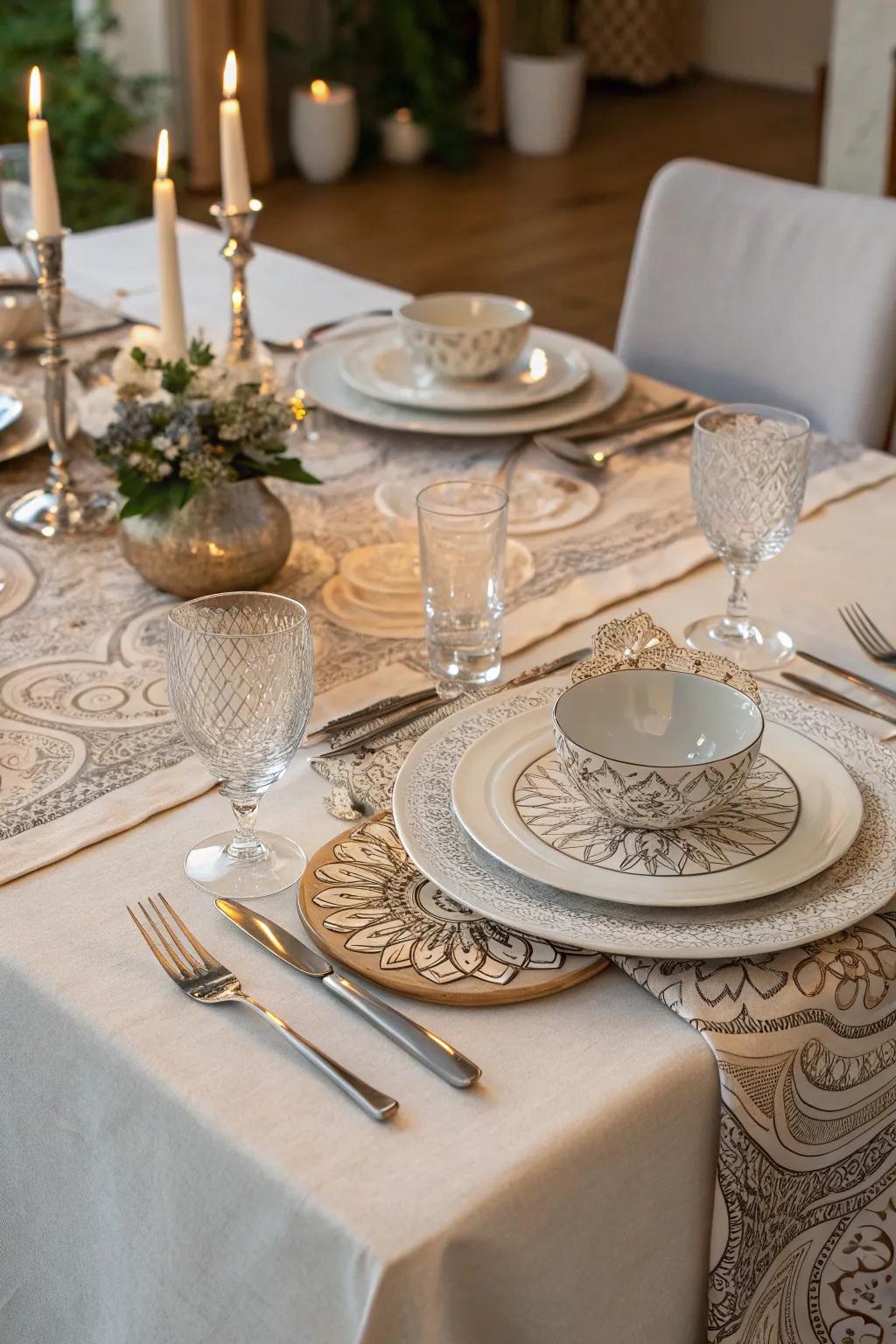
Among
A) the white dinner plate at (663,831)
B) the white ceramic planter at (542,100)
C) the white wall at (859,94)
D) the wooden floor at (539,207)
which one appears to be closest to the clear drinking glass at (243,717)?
the white dinner plate at (663,831)

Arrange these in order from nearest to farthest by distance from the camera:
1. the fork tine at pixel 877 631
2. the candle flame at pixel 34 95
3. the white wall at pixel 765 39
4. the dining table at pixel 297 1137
→ the dining table at pixel 297 1137 < the fork tine at pixel 877 631 < the candle flame at pixel 34 95 < the white wall at pixel 765 39

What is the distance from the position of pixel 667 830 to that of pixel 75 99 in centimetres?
474

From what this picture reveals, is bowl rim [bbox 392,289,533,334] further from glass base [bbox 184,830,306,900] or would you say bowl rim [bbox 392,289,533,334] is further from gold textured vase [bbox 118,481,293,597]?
glass base [bbox 184,830,306,900]

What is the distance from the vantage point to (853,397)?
174 cm

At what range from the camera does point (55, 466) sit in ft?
4.53

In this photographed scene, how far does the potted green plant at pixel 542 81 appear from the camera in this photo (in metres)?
5.86

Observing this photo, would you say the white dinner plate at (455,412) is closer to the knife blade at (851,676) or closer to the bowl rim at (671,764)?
the knife blade at (851,676)

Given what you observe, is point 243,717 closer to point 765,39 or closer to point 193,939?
point 193,939

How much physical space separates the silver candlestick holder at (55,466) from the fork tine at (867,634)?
666 millimetres

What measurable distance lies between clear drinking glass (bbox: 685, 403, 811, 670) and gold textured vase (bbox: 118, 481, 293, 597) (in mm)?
341

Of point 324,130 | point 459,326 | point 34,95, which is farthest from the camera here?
point 324,130

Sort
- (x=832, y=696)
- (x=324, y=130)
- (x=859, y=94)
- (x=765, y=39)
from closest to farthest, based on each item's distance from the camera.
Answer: (x=832, y=696) → (x=859, y=94) → (x=324, y=130) → (x=765, y=39)

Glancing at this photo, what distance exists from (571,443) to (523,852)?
751 mm

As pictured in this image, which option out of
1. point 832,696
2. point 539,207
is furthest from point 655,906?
point 539,207
